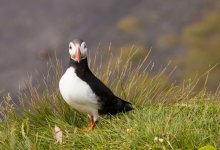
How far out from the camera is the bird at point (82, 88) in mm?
5191

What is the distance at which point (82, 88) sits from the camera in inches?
205

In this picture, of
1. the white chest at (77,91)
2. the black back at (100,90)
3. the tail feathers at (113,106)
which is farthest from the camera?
the tail feathers at (113,106)

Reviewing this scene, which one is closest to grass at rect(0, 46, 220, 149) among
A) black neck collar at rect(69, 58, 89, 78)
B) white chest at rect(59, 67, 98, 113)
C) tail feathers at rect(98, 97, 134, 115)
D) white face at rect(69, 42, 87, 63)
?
tail feathers at rect(98, 97, 134, 115)

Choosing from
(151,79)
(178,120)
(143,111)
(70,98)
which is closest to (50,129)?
(70,98)

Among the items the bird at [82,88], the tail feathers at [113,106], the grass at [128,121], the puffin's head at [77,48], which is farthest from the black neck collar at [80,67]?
the grass at [128,121]

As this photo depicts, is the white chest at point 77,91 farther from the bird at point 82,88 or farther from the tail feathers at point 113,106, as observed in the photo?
the tail feathers at point 113,106

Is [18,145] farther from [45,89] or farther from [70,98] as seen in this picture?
[45,89]

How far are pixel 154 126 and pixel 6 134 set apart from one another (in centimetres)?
135

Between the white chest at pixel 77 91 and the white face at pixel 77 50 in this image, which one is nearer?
the white face at pixel 77 50

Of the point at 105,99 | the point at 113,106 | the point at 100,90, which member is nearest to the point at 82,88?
the point at 100,90

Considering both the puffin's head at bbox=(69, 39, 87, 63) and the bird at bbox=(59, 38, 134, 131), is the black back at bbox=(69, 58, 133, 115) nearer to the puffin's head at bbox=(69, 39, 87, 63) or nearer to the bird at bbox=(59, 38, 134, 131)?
the bird at bbox=(59, 38, 134, 131)

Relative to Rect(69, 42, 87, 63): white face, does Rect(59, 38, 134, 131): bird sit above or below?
below

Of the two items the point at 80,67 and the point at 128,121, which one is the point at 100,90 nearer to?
the point at 80,67

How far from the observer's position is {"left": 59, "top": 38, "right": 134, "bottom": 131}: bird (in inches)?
204
